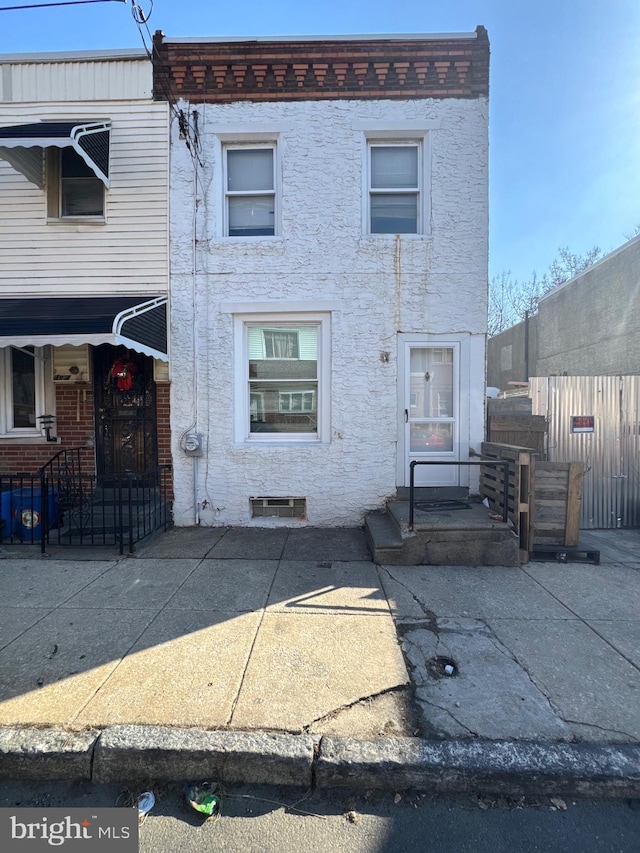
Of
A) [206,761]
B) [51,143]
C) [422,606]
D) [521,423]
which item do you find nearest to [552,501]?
[521,423]

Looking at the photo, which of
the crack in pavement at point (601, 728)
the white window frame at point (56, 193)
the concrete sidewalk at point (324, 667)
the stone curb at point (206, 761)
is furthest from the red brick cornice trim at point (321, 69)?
the stone curb at point (206, 761)

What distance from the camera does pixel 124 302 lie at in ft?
18.9

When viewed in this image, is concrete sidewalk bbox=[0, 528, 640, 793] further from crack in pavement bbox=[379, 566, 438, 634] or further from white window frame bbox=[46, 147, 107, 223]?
white window frame bbox=[46, 147, 107, 223]

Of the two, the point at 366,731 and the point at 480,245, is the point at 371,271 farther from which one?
the point at 366,731

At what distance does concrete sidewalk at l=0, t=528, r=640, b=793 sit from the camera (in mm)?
2186

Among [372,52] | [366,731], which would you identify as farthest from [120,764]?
[372,52]

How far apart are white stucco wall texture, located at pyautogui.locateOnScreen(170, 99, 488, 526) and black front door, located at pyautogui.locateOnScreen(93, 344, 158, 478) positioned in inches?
25.3

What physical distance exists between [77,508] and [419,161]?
698 centimetres

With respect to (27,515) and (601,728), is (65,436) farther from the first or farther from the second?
(601,728)

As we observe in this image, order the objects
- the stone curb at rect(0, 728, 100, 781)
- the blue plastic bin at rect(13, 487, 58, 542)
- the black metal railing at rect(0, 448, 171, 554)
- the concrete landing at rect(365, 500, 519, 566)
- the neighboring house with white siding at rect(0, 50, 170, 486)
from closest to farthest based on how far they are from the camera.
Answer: the stone curb at rect(0, 728, 100, 781) < the concrete landing at rect(365, 500, 519, 566) < the black metal railing at rect(0, 448, 171, 554) < the blue plastic bin at rect(13, 487, 58, 542) < the neighboring house with white siding at rect(0, 50, 170, 486)

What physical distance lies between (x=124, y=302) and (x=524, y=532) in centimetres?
594

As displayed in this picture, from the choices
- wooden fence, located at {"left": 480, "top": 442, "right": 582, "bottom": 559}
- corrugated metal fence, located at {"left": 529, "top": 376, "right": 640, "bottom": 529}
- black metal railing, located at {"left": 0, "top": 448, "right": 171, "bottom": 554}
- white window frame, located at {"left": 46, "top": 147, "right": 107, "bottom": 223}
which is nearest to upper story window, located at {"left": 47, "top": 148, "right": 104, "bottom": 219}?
white window frame, located at {"left": 46, "top": 147, "right": 107, "bottom": 223}

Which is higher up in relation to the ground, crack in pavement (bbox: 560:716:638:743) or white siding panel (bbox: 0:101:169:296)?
white siding panel (bbox: 0:101:169:296)

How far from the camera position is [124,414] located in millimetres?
6348
